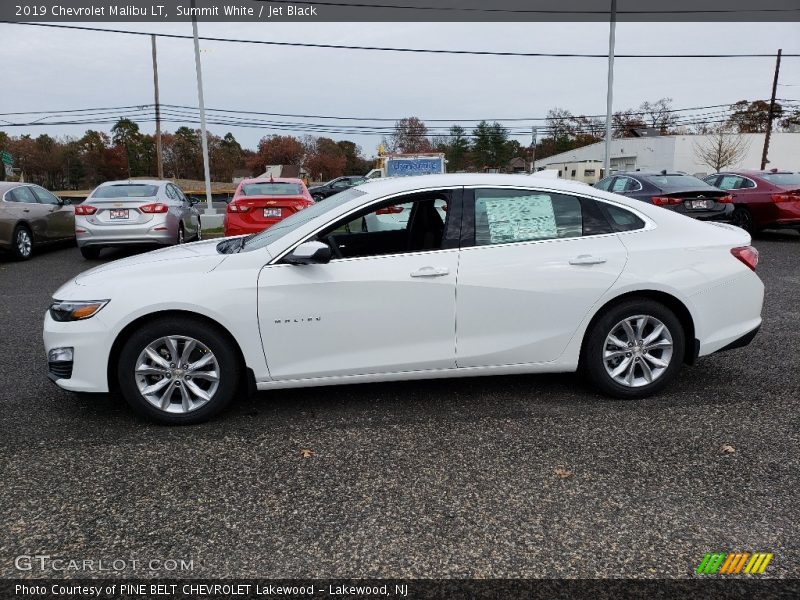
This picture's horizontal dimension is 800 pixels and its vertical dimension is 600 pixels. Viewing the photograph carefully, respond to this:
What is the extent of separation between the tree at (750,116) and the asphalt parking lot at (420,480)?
3156 inches

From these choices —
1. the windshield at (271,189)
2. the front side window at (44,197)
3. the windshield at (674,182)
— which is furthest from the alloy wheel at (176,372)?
the front side window at (44,197)

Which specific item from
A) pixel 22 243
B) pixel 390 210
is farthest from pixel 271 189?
pixel 390 210

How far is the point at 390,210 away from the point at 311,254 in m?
0.77

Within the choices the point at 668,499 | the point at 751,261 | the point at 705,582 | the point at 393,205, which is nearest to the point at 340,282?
the point at 393,205

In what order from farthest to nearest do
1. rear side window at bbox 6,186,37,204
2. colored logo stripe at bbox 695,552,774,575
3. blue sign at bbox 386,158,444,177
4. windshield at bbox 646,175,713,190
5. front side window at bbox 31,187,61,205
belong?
blue sign at bbox 386,158,444,177 < front side window at bbox 31,187,61,205 < windshield at bbox 646,175,713,190 < rear side window at bbox 6,186,37,204 < colored logo stripe at bbox 695,552,774,575

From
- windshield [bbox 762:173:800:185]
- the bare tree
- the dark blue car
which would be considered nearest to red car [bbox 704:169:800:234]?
windshield [bbox 762:173:800:185]

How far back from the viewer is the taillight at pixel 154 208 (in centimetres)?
1059

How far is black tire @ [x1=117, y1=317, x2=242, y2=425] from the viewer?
12.1 ft

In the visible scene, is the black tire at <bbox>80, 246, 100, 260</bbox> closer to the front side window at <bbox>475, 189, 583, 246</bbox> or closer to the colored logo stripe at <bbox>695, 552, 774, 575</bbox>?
the front side window at <bbox>475, 189, 583, 246</bbox>

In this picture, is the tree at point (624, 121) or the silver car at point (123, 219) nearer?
the silver car at point (123, 219)

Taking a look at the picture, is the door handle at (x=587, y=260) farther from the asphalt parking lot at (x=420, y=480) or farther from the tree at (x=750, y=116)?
the tree at (x=750, y=116)

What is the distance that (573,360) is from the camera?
411 cm

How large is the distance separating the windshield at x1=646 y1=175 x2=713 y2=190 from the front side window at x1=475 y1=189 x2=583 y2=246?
863cm
